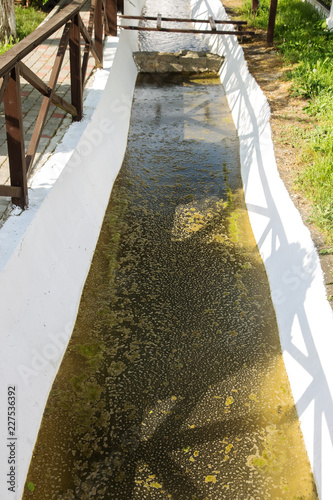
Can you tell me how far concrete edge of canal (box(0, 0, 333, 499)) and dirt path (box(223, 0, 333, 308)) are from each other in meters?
0.09

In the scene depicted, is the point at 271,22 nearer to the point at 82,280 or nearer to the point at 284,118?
the point at 284,118

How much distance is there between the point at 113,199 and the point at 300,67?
439cm

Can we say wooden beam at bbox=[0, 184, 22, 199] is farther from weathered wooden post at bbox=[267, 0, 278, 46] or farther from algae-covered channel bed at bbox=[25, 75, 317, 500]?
weathered wooden post at bbox=[267, 0, 278, 46]

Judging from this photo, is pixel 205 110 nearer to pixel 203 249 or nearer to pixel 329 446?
pixel 203 249

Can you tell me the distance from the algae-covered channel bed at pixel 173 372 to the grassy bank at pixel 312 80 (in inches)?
36.8

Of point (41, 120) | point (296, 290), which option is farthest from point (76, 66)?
point (296, 290)

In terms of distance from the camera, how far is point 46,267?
4434 millimetres

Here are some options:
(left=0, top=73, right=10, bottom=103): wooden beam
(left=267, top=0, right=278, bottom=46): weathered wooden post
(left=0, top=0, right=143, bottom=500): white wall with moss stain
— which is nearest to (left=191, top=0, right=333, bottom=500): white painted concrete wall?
(left=0, top=0, right=143, bottom=500): white wall with moss stain

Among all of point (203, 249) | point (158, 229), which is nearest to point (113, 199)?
point (158, 229)

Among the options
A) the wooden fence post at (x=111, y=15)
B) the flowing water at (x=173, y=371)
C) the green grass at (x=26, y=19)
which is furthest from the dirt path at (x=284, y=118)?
the green grass at (x=26, y=19)

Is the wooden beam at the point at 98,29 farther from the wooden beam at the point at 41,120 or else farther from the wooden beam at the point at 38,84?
the wooden beam at the point at 41,120

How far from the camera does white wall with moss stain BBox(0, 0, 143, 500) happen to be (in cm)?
363

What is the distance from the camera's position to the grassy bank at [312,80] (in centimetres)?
574

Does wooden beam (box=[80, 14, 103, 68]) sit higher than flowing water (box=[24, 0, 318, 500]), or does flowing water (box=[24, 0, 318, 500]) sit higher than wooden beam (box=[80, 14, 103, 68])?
wooden beam (box=[80, 14, 103, 68])
